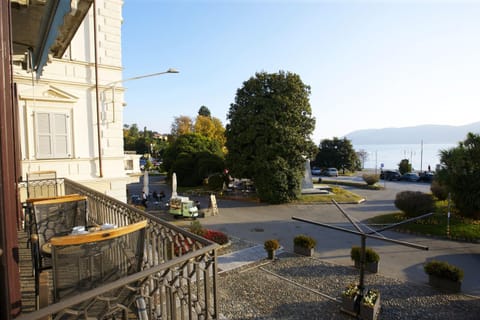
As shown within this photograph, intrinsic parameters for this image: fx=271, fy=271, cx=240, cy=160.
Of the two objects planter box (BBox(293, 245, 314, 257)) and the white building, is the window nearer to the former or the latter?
the white building

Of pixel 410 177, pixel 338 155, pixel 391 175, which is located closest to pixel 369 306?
pixel 410 177

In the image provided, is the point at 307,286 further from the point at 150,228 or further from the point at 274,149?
the point at 274,149

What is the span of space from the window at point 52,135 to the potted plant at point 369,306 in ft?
35.0

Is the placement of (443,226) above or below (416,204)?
below

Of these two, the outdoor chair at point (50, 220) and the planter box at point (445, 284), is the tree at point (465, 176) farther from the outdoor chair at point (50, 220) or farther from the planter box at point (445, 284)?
the outdoor chair at point (50, 220)

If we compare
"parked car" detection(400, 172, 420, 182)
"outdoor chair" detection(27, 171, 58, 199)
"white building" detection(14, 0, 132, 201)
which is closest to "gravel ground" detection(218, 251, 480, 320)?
"outdoor chair" detection(27, 171, 58, 199)

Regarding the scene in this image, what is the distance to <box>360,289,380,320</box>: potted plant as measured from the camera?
6.28 meters

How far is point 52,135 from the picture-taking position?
31.8 feet

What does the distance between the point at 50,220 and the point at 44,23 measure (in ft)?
9.12

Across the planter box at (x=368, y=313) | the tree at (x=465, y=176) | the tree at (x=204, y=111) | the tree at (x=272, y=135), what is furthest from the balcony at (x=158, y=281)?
the tree at (x=204, y=111)

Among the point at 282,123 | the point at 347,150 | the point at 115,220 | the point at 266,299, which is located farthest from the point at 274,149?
the point at 347,150

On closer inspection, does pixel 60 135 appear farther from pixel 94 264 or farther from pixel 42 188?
pixel 94 264

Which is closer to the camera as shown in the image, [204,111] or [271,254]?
[271,254]

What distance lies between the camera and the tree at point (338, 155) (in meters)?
46.4
